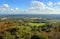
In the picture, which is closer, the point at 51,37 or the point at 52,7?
the point at 51,37

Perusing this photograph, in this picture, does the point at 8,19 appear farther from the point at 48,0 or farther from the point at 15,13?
the point at 48,0

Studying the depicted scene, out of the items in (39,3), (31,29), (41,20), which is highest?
(39,3)

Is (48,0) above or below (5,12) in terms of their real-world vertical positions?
above

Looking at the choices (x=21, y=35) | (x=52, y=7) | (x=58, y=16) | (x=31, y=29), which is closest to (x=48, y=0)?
(x=52, y=7)
